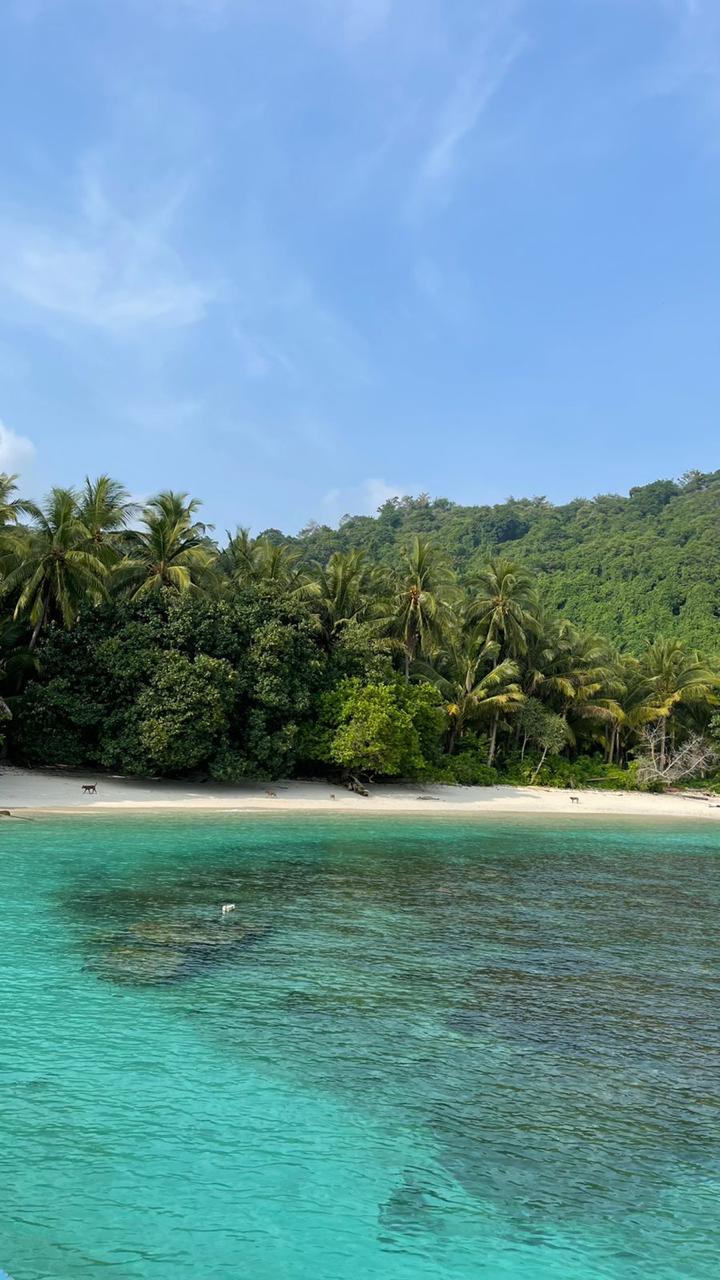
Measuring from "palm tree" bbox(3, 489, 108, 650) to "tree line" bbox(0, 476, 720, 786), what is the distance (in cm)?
7

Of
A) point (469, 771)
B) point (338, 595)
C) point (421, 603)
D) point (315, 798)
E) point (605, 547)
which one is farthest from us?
point (605, 547)

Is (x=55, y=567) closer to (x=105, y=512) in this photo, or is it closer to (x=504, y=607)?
(x=105, y=512)

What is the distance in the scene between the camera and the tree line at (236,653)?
Answer: 30.8 m

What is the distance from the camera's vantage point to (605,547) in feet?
261

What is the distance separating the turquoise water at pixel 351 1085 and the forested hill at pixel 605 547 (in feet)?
113

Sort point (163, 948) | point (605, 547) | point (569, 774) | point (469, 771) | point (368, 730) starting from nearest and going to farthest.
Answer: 1. point (163, 948)
2. point (368, 730)
3. point (469, 771)
4. point (569, 774)
5. point (605, 547)

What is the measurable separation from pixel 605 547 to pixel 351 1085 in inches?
2982

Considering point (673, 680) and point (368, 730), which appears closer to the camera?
point (368, 730)

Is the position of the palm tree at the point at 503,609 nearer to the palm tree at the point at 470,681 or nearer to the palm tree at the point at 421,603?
the palm tree at the point at 470,681

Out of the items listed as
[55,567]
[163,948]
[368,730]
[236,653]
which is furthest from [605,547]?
[163,948]

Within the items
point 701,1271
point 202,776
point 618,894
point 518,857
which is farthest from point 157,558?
point 701,1271

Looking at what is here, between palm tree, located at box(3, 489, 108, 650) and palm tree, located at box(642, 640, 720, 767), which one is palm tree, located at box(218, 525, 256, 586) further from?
palm tree, located at box(642, 640, 720, 767)

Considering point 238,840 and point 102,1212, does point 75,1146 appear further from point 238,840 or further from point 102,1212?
point 238,840

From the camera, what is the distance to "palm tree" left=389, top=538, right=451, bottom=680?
134ft
